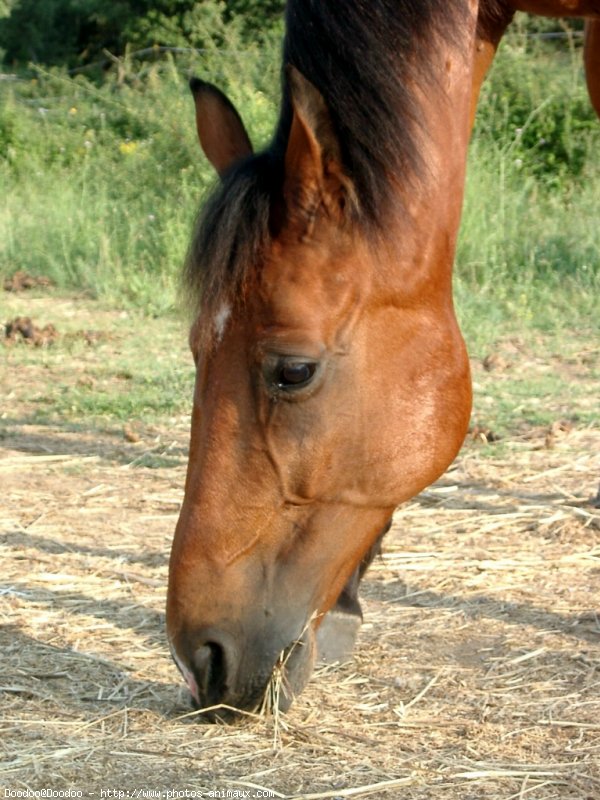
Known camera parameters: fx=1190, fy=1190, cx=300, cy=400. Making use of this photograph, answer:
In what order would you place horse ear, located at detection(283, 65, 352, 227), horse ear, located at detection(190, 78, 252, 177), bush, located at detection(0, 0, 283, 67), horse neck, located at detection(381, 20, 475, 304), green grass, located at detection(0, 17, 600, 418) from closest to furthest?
horse ear, located at detection(283, 65, 352, 227)
horse neck, located at detection(381, 20, 475, 304)
horse ear, located at detection(190, 78, 252, 177)
green grass, located at detection(0, 17, 600, 418)
bush, located at detection(0, 0, 283, 67)

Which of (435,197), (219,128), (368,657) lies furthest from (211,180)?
(435,197)

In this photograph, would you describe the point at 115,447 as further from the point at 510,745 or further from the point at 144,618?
Result: the point at 510,745

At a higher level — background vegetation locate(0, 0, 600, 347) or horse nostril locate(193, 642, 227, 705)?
background vegetation locate(0, 0, 600, 347)

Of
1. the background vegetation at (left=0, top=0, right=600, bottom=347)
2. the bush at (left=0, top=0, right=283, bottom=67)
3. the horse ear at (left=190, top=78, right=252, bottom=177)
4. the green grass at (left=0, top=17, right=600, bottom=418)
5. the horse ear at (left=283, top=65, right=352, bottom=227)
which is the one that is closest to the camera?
the horse ear at (left=283, top=65, right=352, bottom=227)

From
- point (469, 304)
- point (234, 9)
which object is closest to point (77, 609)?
point (469, 304)

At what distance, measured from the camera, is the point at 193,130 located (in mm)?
9688

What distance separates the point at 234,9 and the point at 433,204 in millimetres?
13448

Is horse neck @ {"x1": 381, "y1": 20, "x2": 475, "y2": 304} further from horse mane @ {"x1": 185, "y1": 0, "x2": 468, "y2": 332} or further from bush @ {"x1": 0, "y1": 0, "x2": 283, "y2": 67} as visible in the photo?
bush @ {"x1": 0, "y1": 0, "x2": 283, "y2": 67}

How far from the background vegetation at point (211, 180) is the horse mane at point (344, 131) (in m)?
4.18

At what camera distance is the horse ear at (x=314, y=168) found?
219 cm

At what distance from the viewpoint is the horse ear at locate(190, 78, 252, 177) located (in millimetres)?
2602

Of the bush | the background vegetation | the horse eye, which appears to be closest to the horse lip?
the horse eye

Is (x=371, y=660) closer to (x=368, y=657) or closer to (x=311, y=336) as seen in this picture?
(x=368, y=657)

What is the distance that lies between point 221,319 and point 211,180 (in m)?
4.23
